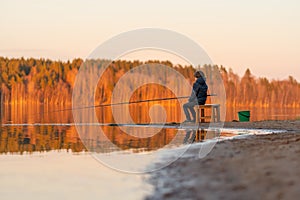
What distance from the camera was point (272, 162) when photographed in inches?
303

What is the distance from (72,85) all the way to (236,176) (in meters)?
115

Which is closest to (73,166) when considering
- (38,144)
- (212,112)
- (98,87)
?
(38,144)

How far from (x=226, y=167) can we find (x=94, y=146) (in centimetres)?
609

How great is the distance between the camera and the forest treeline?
85500 millimetres

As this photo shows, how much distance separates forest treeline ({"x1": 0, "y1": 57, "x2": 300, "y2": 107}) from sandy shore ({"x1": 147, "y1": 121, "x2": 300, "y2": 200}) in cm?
6740

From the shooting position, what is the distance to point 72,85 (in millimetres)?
120125

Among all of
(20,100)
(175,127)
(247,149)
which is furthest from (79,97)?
(247,149)

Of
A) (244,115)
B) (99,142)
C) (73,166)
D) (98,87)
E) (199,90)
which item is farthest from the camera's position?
(98,87)

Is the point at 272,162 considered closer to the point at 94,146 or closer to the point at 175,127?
the point at 94,146

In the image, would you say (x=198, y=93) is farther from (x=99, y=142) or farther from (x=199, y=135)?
(x=99, y=142)

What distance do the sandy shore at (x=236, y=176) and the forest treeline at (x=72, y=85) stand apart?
67.4 metres

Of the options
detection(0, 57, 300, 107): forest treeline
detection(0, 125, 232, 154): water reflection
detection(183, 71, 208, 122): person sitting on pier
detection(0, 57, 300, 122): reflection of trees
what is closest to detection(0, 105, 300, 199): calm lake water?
detection(0, 125, 232, 154): water reflection

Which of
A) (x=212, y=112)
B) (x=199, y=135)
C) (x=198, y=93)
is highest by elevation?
(x=198, y=93)

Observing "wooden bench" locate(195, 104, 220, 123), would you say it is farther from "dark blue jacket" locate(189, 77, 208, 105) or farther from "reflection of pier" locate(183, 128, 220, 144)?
"reflection of pier" locate(183, 128, 220, 144)
